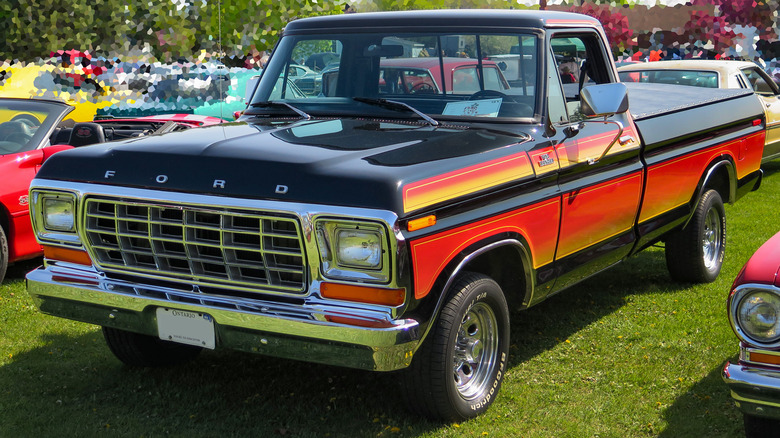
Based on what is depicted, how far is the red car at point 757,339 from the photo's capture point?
3.67 m

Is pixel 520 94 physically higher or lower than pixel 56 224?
higher

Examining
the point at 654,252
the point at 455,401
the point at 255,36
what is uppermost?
the point at 455,401

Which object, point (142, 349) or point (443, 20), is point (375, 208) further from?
point (142, 349)

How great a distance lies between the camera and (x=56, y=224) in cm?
464

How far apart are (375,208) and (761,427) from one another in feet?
6.49

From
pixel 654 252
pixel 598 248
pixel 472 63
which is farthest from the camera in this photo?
pixel 654 252

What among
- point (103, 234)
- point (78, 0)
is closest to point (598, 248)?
point (103, 234)

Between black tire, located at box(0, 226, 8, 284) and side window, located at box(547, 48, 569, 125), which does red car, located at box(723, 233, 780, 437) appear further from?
black tire, located at box(0, 226, 8, 284)

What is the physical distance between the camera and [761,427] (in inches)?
156

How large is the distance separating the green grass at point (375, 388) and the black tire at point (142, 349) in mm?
68

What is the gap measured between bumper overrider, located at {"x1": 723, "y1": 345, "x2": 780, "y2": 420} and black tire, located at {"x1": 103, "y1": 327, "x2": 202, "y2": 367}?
10.1 feet

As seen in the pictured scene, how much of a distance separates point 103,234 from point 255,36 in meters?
51.2

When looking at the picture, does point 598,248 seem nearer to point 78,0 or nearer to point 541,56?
point 541,56

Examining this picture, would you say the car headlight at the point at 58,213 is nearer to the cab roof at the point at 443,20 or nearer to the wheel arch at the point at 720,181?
the cab roof at the point at 443,20
